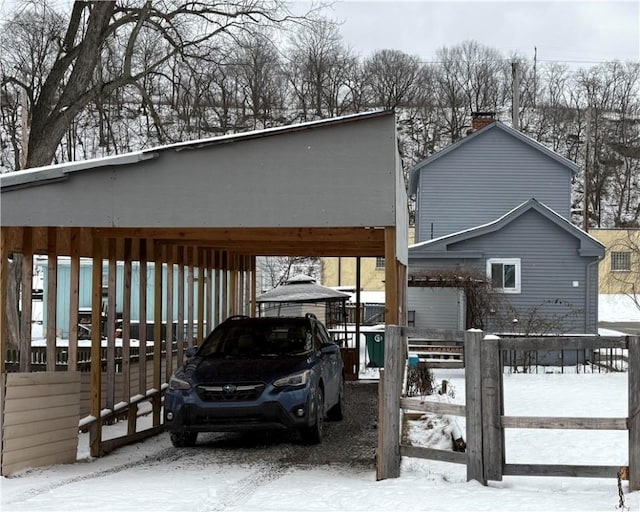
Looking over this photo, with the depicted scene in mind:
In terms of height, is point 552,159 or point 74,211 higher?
point 552,159

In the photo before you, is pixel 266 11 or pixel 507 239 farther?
pixel 507 239

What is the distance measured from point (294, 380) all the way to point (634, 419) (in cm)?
414

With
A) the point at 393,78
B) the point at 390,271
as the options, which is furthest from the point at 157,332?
the point at 393,78

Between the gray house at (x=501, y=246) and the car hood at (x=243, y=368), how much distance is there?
50.2 feet

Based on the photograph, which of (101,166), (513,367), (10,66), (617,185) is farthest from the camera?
(617,185)

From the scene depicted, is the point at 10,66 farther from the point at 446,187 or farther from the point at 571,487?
the point at 571,487

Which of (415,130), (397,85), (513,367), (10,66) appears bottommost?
(513,367)

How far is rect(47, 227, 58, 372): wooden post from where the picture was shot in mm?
9716

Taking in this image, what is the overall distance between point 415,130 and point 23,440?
73.2 meters

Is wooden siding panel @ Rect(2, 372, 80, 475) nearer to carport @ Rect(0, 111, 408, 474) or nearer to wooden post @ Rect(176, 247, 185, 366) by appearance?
carport @ Rect(0, 111, 408, 474)

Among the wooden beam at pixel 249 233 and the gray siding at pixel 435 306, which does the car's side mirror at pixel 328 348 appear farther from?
the gray siding at pixel 435 306

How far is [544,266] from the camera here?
27.4 meters

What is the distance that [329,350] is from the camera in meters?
11.6

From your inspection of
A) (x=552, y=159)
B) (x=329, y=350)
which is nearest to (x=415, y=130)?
(x=552, y=159)
